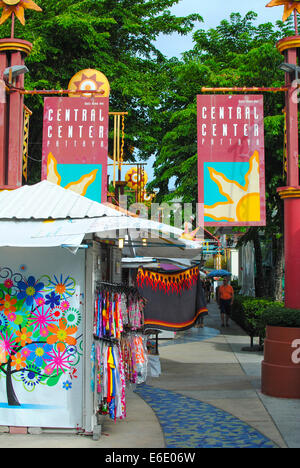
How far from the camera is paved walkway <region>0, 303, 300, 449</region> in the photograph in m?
6.44

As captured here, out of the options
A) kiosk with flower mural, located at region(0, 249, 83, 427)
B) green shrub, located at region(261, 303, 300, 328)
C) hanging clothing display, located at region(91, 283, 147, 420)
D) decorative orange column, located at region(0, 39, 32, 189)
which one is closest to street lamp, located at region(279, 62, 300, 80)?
green shrub, located at region(261, 303, 300, 328)

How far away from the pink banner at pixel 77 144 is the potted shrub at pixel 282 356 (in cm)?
418

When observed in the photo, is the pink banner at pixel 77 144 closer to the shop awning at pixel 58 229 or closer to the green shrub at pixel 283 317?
the shop awning at pixel 58 229

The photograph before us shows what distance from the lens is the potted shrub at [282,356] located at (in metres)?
8.82

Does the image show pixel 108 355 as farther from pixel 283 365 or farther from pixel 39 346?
pixel 283 365

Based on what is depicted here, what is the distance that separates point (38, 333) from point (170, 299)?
299 centimetres

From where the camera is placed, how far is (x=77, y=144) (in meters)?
10.9

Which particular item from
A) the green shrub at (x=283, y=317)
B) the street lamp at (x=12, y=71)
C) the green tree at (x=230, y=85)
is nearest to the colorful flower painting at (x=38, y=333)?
the green shrub at (x=283, y=317)

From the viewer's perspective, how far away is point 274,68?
1666 centimetres

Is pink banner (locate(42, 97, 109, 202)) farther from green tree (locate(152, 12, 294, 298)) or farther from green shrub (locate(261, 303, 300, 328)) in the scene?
green tree (locate(152, 12, 294, 298))

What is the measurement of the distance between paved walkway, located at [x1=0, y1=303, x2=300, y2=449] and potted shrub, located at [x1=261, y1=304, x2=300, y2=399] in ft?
0.75

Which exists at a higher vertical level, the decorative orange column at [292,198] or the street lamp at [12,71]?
the street lamp at [12,71]
